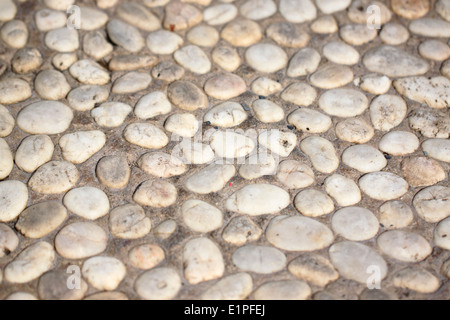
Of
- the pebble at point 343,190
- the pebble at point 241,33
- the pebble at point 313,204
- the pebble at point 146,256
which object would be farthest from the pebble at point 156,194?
the pebble at point 241,33

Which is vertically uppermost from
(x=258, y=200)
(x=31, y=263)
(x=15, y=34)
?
(x=15, y=34)

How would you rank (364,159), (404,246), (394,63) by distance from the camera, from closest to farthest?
(404,246) → (364,159) → (394,63)

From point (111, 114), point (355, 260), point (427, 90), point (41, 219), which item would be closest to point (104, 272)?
point (41, 219)

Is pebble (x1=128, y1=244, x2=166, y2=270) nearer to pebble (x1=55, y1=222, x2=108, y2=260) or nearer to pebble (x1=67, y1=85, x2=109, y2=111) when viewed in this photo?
pebble (x1=55, y1=222, x2=108, y2=260)

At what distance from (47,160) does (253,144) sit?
669 millimetres

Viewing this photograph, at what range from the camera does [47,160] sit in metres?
1.67

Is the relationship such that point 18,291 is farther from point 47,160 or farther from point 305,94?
point 305,94

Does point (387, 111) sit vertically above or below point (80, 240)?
above

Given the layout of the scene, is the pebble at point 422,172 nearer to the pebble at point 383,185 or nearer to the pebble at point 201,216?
the pebble at point 383,185

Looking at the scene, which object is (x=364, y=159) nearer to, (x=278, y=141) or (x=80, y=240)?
(x=278, y=141)

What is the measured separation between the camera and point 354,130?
5.80 feet

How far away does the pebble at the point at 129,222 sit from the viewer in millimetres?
1500

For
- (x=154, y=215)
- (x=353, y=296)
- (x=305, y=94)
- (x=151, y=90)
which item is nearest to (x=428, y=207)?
(x=353, y=296)

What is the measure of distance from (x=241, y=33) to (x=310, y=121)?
0.50 meters
